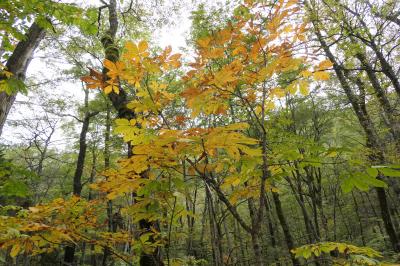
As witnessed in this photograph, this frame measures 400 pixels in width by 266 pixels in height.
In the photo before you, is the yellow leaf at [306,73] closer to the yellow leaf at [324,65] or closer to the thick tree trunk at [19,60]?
the yellow leaf at [324,65]

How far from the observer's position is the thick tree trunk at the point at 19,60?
123 inches

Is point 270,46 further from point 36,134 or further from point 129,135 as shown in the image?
point 36,134

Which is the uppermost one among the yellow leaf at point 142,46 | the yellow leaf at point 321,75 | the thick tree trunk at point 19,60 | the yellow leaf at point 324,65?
the thick tree trunk at point 19,60

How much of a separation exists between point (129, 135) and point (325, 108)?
11.5m

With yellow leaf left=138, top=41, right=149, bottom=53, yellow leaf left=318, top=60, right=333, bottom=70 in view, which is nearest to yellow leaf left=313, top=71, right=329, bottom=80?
yellow leaf left=318, top=60, right=333, bottom=70

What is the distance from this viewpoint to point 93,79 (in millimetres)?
1501

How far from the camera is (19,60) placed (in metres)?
3.21

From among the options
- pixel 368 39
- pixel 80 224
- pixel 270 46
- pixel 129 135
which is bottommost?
pixel 80 224

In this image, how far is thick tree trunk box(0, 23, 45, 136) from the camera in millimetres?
3137

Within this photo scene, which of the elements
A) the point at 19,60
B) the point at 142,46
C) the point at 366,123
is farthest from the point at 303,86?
the point at 366,123

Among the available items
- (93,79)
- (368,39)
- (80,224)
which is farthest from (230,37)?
(368,39)

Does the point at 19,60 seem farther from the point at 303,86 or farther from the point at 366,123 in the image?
the point at 366,123

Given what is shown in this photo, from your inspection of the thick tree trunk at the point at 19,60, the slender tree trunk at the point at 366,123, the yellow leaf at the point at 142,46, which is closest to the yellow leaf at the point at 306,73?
the yellow leaf at the point at 142,46

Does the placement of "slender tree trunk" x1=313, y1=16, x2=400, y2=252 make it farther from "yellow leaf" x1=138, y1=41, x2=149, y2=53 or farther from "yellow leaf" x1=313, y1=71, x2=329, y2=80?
"yellow leaf" x1=138, y1=41, x2=149, y2=53
